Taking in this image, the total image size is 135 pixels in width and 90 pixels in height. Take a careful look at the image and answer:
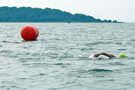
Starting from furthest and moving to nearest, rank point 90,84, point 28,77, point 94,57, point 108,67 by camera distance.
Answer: point 94,57, point 108,67, point 28,77, point 90,84

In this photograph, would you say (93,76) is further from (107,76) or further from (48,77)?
→ (48,77)

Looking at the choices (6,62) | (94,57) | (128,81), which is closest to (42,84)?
(128,81)

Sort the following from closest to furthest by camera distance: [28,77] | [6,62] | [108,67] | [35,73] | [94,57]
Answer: [28,77]
[35,73]
[108,67]
[6,62]
[94,57]

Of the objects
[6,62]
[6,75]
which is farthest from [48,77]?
[6,62]

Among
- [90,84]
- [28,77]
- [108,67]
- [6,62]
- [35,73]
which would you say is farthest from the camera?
[6,62]

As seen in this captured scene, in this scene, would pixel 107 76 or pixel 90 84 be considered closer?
pixel 90 84

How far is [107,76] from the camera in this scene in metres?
9.97

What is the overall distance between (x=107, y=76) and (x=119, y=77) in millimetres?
376

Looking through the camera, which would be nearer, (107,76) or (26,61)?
(107,76)

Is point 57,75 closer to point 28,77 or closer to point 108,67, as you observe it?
point 28,77

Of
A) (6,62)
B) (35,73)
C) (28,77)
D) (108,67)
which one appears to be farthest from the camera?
(6,62)

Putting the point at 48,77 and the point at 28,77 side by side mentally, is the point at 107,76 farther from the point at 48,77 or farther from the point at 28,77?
the point at 28,77

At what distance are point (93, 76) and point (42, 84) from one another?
190 centimetres

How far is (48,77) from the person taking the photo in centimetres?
980
